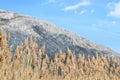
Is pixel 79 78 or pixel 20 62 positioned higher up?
pixel 20 62

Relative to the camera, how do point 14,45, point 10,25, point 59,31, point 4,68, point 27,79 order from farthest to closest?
1. point 59,31
2. point 10,25
3. point 14,45
4. point 27,79
5. point 4,68

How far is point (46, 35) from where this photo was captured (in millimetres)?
9094

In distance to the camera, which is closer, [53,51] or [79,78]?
[79,78]

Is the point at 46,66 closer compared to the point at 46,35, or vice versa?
the point at 46,66

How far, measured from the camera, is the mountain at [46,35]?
873 centimetres

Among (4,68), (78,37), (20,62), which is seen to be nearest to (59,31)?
(78,37)

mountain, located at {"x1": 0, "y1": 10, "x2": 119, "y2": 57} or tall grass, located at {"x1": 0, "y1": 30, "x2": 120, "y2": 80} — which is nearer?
tall grass, located at {"x1": 0, "y1": 30, "x2": 120, "y2": 80}

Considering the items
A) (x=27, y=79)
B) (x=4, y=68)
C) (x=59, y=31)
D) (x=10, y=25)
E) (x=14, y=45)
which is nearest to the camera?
(x=4, y=68)

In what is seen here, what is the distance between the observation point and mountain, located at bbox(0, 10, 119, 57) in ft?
28.7

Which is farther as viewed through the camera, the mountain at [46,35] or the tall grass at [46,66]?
the mountain at [46,35]

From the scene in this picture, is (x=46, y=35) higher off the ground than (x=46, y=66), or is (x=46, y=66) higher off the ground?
(x=46, y=35)

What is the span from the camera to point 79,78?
708 cm

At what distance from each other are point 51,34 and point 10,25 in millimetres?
1014

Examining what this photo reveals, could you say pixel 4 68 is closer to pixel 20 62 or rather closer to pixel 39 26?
pixel 20 62
